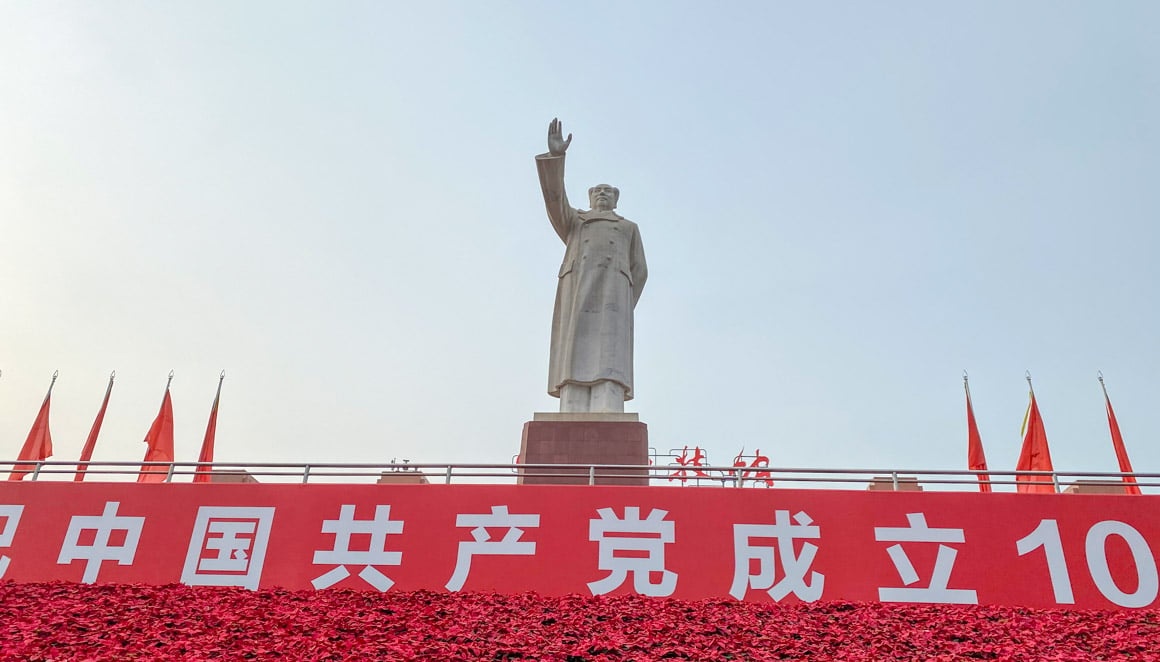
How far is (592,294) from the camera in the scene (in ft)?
32.4

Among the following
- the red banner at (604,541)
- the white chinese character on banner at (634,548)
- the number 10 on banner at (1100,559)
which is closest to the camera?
the number 10 on banner at (1100,559)

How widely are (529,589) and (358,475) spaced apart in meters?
1.96

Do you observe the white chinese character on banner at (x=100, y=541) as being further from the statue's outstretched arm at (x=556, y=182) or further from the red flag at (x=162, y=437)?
the red flag at (x=162, y=437)

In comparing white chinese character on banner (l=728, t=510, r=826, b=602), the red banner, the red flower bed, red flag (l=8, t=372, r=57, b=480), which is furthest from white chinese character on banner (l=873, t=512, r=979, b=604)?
red flag (l=8, t=372, r=57, b=480)

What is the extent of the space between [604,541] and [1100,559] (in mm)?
4131

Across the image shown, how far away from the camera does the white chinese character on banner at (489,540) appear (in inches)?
299

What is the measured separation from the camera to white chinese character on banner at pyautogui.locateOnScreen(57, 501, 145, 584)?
7.84 metres

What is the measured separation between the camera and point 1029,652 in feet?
18.6

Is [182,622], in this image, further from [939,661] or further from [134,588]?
[939,661]

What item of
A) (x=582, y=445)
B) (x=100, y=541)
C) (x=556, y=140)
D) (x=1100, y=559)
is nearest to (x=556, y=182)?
(x=556, y=140)

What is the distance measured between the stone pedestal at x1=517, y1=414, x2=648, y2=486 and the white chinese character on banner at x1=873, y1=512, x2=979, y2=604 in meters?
2.31

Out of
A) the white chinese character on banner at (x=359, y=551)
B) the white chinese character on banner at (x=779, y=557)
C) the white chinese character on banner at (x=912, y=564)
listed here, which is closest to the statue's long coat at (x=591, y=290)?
the white chinese character on banner at (x=779, y=557)

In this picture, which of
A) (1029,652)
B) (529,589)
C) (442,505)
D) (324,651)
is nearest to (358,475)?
(442,505)

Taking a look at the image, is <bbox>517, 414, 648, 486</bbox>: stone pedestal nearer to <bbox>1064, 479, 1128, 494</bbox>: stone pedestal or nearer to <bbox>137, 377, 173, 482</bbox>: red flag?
<bbox>1064, 479, 1128, 494</bbox>: stone pedestal
